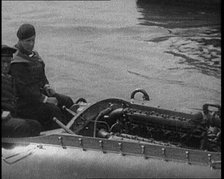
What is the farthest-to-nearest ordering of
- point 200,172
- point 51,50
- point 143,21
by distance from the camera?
point 143,21
point 51,50
point 200,172

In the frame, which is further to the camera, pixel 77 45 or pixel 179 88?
pixel 77 45

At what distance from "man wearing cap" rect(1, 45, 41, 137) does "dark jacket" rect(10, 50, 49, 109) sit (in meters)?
0.13

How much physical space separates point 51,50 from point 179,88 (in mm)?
4680

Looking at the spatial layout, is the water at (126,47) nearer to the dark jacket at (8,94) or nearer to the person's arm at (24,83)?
the person's arm at (24,83)

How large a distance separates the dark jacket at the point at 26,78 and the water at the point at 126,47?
2201 millimetres

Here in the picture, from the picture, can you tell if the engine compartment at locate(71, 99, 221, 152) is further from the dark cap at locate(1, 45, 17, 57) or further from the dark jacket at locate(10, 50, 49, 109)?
the dark cap at locate(1, 45, 17, 57)

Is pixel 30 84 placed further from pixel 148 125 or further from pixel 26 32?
pixel 148 125

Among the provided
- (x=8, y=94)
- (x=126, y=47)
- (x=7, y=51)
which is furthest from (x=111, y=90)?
(x=8, y=94)

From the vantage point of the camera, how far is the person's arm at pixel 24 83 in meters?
6.23

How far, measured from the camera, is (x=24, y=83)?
20.6ft

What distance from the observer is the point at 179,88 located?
38.8 feet

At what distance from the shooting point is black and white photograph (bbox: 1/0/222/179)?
220 inches

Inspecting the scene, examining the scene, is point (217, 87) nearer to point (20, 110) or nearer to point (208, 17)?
point (20, 110)

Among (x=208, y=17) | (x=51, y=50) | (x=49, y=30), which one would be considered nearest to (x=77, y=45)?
(x=51, y=50)
